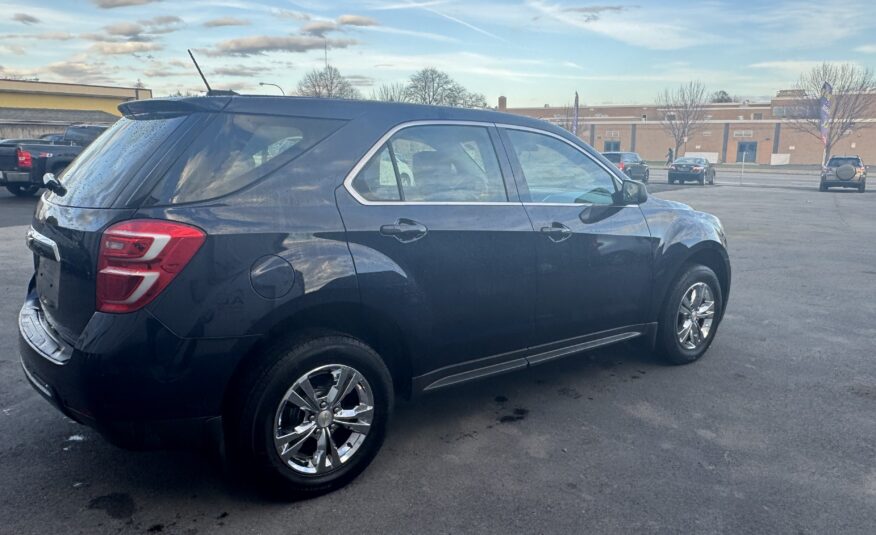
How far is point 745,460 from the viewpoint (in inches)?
139

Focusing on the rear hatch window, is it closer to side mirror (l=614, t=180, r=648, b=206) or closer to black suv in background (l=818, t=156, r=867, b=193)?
side mirror (l=614, t=180, r=648, b=206)

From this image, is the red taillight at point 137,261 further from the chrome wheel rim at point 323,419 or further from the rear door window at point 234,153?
the chrome wheel rim at point 323,419

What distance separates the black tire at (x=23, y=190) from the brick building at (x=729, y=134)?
54.9 metres

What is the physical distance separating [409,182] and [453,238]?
0.37m

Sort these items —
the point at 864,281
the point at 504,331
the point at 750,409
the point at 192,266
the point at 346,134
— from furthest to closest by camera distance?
the point at 864,281 → the point at 750,409 → the point at 504,331 → the point at 346,134 → the point at 192,266

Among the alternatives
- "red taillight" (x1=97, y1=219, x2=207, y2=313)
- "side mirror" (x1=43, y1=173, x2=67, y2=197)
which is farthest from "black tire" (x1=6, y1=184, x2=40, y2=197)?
"red taillight" (x1=97, y1=219, x2=207, y2=313)

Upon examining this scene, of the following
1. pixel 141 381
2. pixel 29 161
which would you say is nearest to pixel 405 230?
pixel 141 381

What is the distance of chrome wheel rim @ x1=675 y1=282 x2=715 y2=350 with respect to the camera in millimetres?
4988

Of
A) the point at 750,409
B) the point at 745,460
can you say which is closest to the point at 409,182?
the point at 745,460

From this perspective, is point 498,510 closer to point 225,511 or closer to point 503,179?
point 225,511

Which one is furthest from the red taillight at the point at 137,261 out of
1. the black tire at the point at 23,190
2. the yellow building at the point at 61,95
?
the yellow building at the point at 61,95

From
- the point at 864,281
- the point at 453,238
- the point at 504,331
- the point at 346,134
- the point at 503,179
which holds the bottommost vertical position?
the point at 864,281

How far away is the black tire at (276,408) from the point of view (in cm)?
288

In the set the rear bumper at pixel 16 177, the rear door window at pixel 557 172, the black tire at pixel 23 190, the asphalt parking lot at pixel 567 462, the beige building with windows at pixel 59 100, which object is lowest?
the asphalt parking lot at pixel 567 462
